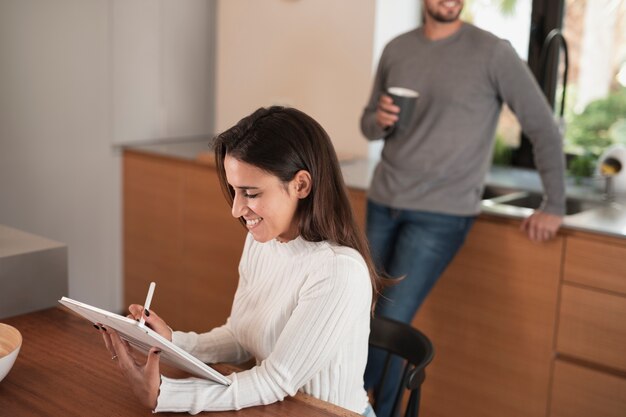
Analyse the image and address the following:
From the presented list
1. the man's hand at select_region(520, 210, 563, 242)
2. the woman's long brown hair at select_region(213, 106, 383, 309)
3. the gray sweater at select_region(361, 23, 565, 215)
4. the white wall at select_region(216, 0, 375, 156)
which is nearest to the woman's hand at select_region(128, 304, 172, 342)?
the woman's long brown hair at select_region(213, 106, 383, 309)

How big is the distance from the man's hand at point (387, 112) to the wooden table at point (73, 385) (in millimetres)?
973

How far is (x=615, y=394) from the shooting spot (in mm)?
2311

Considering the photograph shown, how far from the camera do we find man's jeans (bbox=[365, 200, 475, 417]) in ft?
7.88

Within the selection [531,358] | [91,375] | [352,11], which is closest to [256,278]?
[91,375]

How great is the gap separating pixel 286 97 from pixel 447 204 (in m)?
1.24

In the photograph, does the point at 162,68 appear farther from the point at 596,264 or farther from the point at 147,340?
the point at 147,340

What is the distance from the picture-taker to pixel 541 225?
234cm

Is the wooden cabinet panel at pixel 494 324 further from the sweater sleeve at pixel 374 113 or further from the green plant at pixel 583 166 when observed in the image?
the green plant at pixel 583 166

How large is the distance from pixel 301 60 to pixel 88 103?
0.83m

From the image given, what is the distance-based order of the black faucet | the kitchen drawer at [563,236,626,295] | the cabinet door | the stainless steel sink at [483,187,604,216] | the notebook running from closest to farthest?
the notebook
the kitchen drawer at [563,236,626,295]
the stainless steel sink at [483,187,604,216]
the black faucet
the cabinet door

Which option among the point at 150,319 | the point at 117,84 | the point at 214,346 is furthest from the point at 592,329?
the point at 117,84

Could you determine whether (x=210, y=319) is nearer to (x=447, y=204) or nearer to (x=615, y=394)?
(x=447, y=204)

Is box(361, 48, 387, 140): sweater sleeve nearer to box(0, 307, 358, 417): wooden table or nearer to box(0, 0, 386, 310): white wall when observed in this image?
box(0, 0, 386, 310): white wall

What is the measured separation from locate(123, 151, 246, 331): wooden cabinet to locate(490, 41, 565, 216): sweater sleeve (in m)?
1.14
